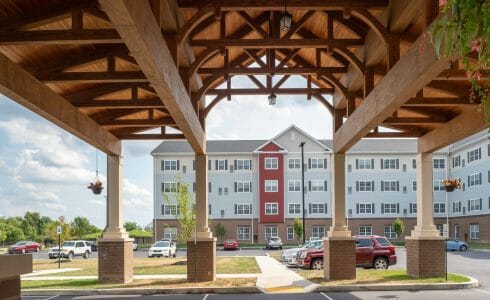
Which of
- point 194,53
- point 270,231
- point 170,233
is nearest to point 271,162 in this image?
point 270,231

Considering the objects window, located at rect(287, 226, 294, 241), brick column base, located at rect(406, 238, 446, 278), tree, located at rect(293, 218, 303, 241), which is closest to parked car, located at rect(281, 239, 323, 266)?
brick column base, located at rect(406, 238, 446, 278)

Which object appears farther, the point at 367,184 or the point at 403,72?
the point at 367,184

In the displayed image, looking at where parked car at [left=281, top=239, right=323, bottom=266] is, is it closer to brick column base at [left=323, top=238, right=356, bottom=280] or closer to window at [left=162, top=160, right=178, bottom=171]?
brick column base at [left=323, top=238, right=356, bottom=280]

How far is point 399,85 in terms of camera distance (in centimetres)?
1206

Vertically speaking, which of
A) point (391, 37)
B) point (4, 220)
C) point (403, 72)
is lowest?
point (4, 220)

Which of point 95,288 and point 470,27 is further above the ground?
point 470,27

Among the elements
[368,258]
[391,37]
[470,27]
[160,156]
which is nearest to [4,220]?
[160,156]

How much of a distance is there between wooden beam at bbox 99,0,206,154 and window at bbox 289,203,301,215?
5572 centimetres

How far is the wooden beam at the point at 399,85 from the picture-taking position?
33.4ft

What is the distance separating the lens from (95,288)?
67.2ft

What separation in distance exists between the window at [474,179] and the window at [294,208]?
18.5 meters

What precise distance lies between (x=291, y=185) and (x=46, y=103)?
5620cm

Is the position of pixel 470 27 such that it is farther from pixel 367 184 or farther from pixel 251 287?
pixel 367 184

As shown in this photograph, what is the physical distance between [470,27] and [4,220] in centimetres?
9145
